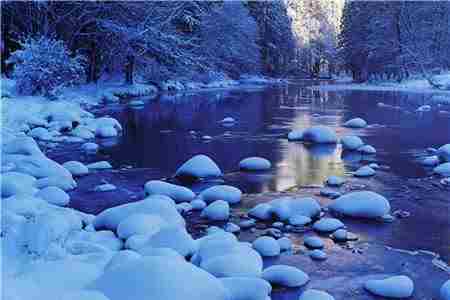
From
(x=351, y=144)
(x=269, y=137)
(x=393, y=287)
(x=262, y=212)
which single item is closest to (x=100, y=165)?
(x=262, y=212)

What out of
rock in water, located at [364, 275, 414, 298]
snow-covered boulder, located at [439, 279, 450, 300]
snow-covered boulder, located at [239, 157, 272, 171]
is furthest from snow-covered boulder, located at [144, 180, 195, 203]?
snow-covered boulder, located at [439, 279, 450, 300]

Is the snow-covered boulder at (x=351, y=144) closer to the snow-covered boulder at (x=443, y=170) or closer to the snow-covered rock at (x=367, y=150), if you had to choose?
the snow-covered rock at (x=367, y=150)

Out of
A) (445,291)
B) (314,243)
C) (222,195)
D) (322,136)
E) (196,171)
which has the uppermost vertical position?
→ (322,136)

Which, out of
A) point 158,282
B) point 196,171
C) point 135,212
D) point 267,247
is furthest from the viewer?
point 196,171

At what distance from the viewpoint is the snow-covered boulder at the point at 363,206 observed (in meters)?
7.50

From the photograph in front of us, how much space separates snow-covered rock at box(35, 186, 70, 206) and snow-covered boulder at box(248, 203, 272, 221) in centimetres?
274

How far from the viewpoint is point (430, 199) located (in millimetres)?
8516

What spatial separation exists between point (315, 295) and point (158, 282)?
1.38 meters

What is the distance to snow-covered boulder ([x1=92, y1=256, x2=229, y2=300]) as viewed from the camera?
450 cm

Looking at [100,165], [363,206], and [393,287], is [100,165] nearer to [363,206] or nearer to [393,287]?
[363,206]

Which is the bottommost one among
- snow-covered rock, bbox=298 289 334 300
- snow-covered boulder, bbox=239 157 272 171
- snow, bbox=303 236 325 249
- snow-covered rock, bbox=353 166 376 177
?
snow-covered rock, bbox=298 289 334 300

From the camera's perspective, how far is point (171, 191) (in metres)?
8.48

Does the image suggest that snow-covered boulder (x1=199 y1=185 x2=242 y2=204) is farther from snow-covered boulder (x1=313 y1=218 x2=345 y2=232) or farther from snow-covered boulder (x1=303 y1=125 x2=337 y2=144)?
snow-covered boulder (x1=303 y1=125 x2=337 y2=144)

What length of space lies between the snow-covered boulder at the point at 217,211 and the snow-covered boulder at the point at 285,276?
2082mm
